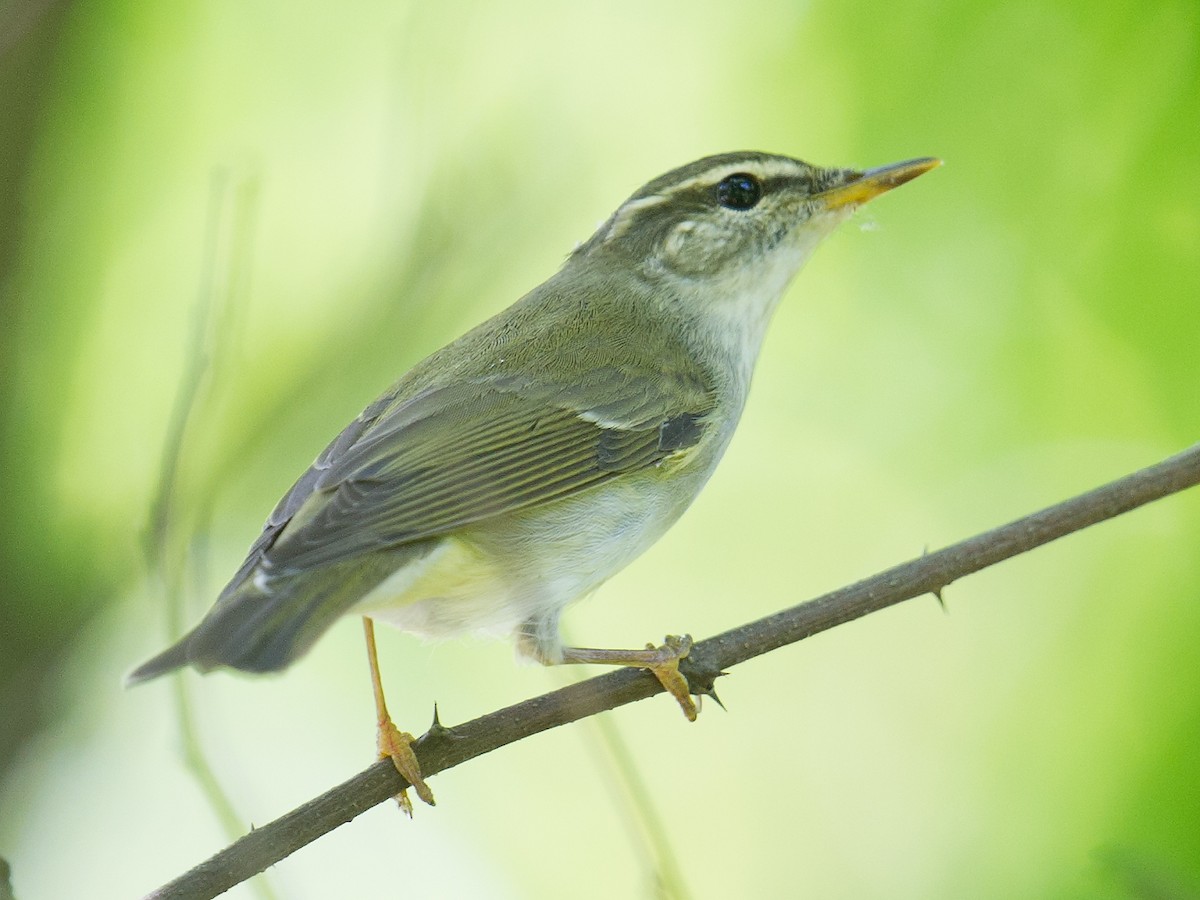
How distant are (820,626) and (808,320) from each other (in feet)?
8.88

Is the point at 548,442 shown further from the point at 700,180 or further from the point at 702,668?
the point at 700,180

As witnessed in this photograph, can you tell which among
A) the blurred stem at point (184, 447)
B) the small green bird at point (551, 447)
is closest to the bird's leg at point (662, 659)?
the small green bird at point (551, 447)

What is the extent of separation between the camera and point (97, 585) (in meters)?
3.03

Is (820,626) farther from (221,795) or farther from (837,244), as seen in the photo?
(837,244)

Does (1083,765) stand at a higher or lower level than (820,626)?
lower

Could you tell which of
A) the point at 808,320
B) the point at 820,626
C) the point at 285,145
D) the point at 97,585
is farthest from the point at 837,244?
the point at 97,585

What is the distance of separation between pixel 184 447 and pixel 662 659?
1.27m

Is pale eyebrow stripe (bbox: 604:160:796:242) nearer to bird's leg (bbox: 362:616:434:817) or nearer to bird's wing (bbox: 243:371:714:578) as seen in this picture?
bird's wing (bbox: 243:371:714:578)

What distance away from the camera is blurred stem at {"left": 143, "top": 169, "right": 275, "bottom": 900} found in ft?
8.23

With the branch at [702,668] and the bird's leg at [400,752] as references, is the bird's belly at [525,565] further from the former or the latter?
the branch at [702,668]

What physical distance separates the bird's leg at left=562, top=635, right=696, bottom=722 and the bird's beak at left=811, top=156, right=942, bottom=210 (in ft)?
4.82

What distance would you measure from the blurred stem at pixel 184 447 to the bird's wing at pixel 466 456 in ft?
0.68

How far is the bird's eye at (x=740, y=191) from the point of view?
3920 mm

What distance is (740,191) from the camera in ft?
12.9
